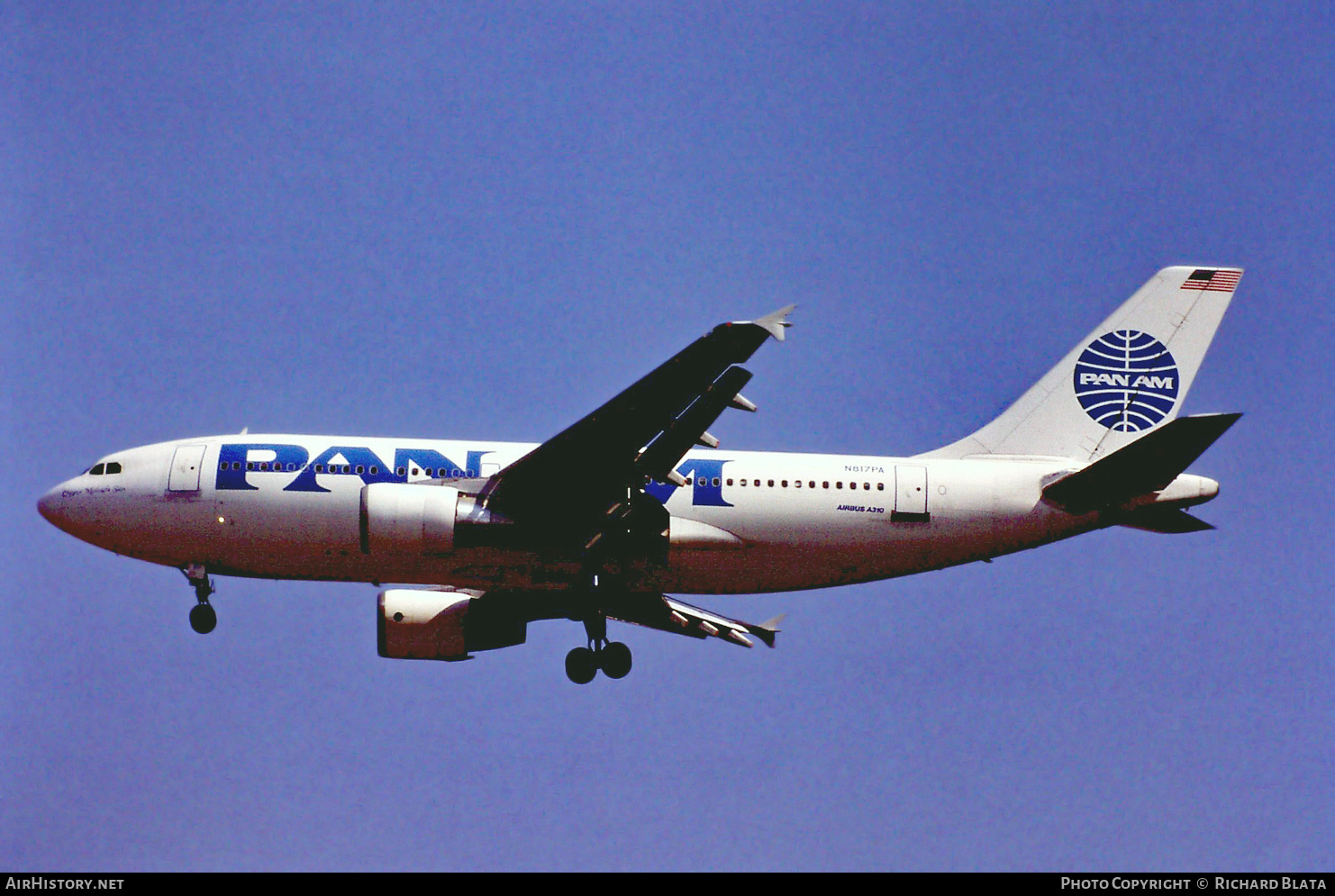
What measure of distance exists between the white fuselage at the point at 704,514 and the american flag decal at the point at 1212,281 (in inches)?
264

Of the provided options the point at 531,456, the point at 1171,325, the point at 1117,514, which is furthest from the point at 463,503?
the point at 1171,325

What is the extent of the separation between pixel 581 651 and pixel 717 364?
868 centimetres

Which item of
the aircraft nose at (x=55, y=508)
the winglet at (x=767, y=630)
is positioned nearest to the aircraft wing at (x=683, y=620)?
the winglet at (x=767, y=630)

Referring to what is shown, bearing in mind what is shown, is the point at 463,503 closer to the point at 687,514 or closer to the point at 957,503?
the point at 687,514

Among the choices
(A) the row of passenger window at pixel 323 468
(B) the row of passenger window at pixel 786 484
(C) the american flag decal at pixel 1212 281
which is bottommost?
(B) the row of passenger window at pixel 786 484

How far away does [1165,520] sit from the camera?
28906 mm

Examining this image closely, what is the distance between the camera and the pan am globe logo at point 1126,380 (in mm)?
31969

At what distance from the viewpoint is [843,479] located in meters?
29.4

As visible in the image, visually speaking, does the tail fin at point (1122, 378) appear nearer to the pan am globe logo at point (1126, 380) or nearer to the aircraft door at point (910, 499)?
the pan am globe logo at point (1126, 380)

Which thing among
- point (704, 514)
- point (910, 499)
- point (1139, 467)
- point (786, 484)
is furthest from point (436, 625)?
point (1139, 467)

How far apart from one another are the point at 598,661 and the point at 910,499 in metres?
7.27

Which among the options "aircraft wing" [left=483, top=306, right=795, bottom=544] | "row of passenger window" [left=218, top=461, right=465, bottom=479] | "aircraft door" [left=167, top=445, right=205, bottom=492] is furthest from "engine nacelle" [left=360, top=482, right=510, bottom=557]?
"aircraft door" [left=167, top=445, right=205, bottom=492]

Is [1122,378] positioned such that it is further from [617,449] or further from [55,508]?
[55,508]

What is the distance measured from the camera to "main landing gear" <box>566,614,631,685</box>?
30.3m
